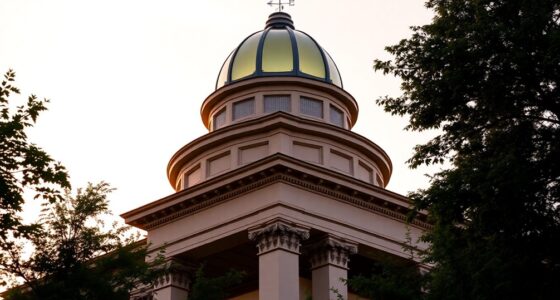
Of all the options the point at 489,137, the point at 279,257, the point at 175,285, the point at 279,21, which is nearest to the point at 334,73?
the point at 279,21

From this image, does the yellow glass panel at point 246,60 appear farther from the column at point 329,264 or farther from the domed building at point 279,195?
the column at point 329,264

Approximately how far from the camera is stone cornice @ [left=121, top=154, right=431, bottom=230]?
34.4 m

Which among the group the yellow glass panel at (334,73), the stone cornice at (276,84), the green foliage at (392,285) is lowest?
the green foliage at (392,285)

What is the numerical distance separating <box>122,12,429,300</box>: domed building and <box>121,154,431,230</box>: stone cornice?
4 cm

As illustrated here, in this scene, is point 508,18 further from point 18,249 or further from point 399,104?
point 18,249

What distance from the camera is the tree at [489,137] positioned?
2114cm

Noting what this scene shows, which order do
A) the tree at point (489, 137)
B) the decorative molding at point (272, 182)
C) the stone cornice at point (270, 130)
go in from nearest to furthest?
the tree at point (489, 137) → the decorative molding at point (272, 182) → the stone cornice at point (270, 130)

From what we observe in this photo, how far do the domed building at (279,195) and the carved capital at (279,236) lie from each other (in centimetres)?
5

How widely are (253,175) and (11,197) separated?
1419cm

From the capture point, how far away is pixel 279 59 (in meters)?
43.8

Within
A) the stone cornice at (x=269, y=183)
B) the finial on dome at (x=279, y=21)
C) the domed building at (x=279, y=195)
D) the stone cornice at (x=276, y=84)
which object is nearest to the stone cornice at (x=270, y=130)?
the domed building at (x=279, y=195)

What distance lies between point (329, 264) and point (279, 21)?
17.0 meters

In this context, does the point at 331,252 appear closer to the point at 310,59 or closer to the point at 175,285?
the point at 175,285

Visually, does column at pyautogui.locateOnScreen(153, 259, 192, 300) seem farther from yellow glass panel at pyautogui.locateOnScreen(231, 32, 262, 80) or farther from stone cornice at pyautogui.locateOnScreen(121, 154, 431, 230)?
yellow glass panel at pyautogui.locateOnScreen(231, 32, 262, 80)
